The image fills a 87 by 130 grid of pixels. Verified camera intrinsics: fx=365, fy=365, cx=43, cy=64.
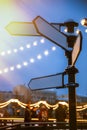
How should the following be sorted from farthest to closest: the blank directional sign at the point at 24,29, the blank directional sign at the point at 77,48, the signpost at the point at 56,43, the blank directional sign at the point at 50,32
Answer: the blank directional sign at the point at 24,29, the blank directional sign at the point at 50,32, the signpost at the point at 56,43, the blank directional sign at the point at 77,48

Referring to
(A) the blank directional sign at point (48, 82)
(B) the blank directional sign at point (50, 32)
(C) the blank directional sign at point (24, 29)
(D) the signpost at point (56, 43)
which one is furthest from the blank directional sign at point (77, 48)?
(C) the blank directional sign at point (24, 29)

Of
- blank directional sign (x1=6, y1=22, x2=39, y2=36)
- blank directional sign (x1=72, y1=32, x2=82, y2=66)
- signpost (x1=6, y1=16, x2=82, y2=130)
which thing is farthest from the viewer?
blank directional sign (x1=6, y1=22, x2=39, y2=36)

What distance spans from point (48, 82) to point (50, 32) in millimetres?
669

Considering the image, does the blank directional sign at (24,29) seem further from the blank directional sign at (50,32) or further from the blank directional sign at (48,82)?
the blank directional sign at (48,82)

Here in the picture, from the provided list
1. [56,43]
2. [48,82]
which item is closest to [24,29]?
[56,43]

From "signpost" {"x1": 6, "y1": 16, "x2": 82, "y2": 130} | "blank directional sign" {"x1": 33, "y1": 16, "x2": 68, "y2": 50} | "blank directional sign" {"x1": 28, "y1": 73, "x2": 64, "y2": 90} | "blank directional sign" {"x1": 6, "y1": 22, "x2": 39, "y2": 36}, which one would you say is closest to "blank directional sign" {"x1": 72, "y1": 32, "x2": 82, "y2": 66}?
"signpost" {"x1": 6, "y1": 16, "x2": 82, "y2": 130}

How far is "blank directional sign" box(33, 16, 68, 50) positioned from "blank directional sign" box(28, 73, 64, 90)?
0.40 metres

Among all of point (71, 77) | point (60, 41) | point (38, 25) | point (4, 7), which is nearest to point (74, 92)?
point (71, 77)

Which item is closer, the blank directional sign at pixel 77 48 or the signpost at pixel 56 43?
the blank directional sign at pixel 77 48

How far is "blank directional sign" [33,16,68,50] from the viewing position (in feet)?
14.5

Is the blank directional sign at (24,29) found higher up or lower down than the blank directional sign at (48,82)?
higher up

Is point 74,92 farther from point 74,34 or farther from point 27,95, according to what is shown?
point 27,95

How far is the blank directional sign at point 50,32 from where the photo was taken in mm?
4434

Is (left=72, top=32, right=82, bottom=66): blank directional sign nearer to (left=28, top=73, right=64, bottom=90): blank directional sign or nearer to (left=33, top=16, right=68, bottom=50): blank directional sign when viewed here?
(left=33, top=16, right=68, bottom=50): blank directional sign
